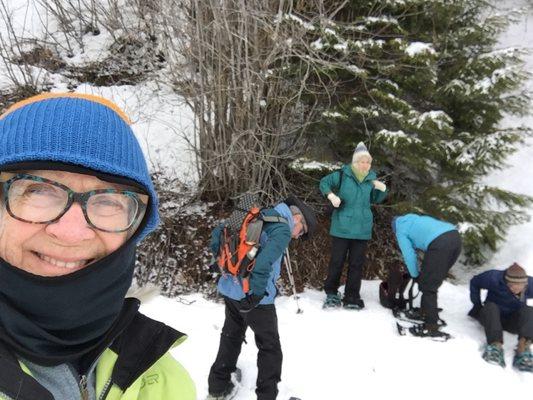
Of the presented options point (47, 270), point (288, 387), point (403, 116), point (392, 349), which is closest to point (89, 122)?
point (47, 270)

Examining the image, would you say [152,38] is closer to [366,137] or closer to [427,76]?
[366,137]

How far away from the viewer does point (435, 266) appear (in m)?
4.69

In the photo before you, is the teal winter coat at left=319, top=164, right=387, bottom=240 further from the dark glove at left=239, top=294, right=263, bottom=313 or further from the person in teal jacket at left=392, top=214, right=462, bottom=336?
the dark glove at left=239, top=294, right=263, bottom=313

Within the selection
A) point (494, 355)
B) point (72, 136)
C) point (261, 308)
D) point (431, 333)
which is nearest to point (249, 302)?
point (261, 308)

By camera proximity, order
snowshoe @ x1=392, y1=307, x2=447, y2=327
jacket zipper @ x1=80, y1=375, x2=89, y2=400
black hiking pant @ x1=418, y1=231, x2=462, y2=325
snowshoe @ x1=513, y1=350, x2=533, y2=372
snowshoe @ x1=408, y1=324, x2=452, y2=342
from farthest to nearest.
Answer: snowshoe @ x1=392, y1=307, x2=447, y2=327 → snowshoe @ x1=408, y1=324, x2=452, y2=342 → black hiking pant @ x1=418, y1=231, x2=462, y2=325 → snowshoe @ x1=513, y1=350, x2=533, y2=372 → jacket zipper @ x1=80, y1=375, x2=89, y2=400

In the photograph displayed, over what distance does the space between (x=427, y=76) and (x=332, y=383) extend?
460 centimetres

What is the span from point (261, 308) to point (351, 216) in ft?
7.85

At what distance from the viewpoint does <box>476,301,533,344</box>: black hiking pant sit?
14.8 ft

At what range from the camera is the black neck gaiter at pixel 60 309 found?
3.41 feet

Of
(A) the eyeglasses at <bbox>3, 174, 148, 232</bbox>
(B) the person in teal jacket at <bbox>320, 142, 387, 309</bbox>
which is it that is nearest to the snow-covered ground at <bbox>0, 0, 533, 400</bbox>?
(B) the person in teal jacket at <bbox>320, 142, 387, 309</bbox>

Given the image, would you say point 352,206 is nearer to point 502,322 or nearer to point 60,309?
point 502,322

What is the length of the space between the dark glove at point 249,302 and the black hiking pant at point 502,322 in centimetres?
310

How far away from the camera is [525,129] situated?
579 cm

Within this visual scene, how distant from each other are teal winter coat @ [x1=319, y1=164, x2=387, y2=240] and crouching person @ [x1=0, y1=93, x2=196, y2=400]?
4315 mm
